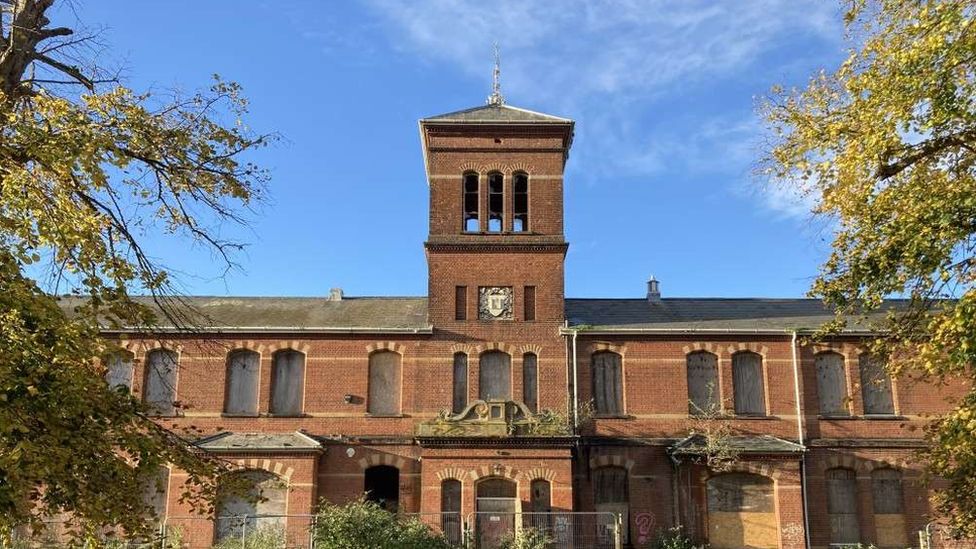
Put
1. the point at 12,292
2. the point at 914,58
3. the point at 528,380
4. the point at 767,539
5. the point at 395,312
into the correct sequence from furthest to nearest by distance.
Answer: the point at 395,312
the point at 528,380
the point at 767,539
the point at 914,58
the point at 12,292

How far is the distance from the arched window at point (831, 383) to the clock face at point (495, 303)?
973 cm

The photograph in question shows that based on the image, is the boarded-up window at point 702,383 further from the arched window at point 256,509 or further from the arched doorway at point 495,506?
the arched window at point 256,509

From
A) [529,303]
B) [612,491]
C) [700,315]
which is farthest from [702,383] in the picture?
[529,303]

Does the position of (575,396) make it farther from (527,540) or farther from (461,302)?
(527,540)

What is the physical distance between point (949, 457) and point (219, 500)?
10.3 m

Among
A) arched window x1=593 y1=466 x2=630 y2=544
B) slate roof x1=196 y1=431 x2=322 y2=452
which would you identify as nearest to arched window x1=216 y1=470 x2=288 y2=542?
slate roof x1=196 y1=431 x2=322 y2=452

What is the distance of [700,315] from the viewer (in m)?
29.0

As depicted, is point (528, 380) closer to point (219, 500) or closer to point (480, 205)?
point (480, 205)

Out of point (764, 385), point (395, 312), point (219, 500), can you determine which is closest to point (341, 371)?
point (395, 312)

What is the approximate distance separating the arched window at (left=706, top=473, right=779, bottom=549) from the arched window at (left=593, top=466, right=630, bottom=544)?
7.78 feet

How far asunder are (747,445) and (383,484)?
1089 cm

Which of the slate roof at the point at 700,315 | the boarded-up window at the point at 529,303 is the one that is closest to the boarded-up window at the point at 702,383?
the slate roof at the point at 700,315

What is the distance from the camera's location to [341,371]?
27.1 metres

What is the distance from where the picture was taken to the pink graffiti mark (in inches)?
1004
